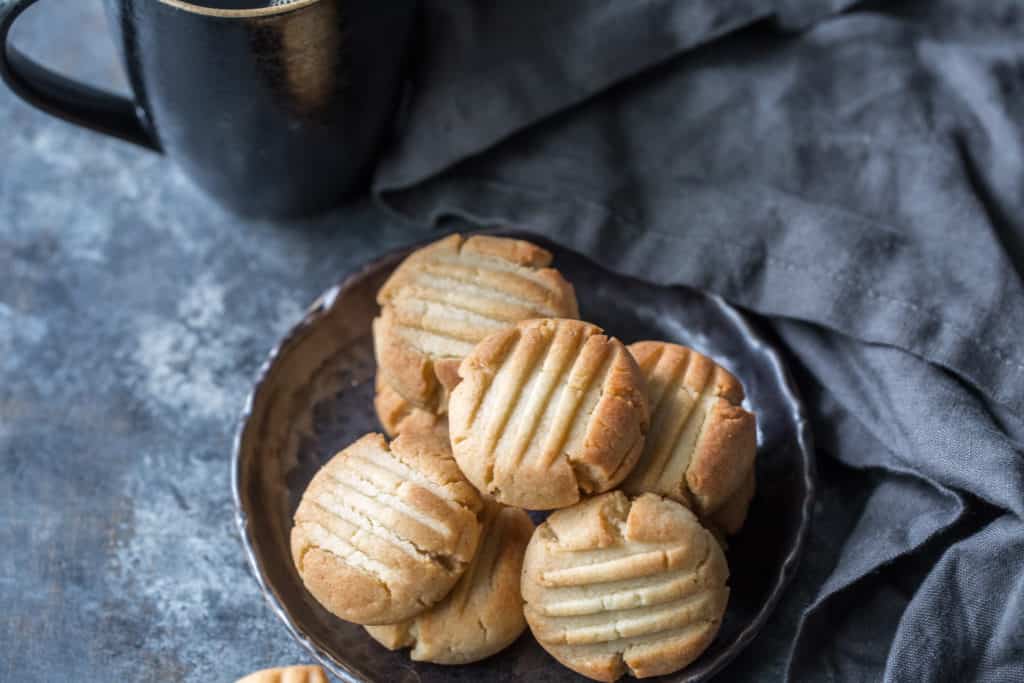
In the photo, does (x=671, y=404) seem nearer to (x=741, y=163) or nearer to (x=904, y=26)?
(x=741, y=163)

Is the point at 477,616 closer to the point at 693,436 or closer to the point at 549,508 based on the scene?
the point at 549,508

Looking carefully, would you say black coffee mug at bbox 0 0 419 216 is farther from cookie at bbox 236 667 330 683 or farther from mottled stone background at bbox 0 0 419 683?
cookie at bbox 236 667 330 683

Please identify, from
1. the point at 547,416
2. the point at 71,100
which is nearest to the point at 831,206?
the point at 547,416

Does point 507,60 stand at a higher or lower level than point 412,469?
higher

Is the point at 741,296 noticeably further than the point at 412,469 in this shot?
Yes

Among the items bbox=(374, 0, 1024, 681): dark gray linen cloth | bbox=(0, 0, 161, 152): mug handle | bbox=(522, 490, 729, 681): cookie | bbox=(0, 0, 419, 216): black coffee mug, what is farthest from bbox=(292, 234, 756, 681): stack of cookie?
bbox=(0, 0, 161, 152): mug handle

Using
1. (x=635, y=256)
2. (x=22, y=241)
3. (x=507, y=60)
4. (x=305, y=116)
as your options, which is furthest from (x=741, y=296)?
(x=22, y=241)
